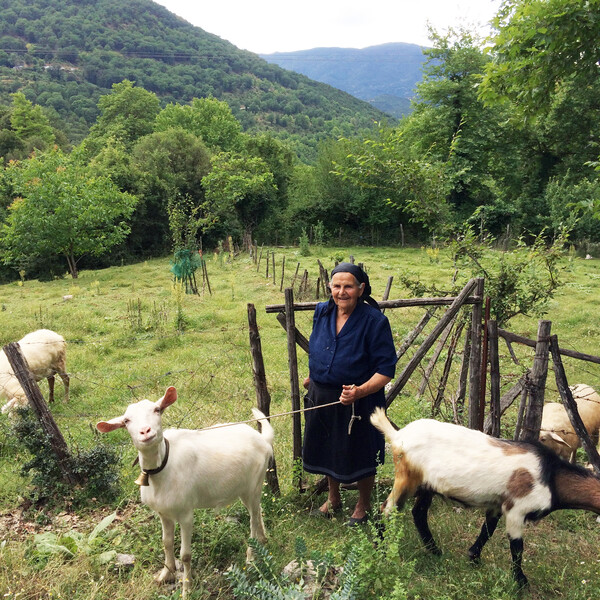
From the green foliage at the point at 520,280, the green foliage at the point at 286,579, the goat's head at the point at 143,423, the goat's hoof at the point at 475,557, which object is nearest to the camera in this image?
the green foliage at the point at 286,579

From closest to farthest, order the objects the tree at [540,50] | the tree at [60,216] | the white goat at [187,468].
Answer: the white goat at [187,468] → the tree at [540,50] → the tree at [60,216]

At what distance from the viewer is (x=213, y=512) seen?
387cm

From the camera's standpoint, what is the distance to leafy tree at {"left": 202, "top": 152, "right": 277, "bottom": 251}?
2794 centimetres

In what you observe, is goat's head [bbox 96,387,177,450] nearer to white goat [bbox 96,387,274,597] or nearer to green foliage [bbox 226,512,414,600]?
white goat [bbox 96,387,274,597]

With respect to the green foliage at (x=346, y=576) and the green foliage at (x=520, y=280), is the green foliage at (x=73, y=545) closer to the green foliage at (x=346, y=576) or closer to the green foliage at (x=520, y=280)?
the green foliage at (x=346, y=576)

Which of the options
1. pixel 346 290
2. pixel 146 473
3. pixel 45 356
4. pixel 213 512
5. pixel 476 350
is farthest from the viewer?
pixel 45 356

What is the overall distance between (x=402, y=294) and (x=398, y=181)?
725 cm

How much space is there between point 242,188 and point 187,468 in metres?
26.3

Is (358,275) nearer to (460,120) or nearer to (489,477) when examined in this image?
(489,477)

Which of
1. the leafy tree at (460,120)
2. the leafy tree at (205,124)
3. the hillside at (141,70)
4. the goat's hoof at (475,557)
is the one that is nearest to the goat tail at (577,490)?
the goat's hoof at (475,557)

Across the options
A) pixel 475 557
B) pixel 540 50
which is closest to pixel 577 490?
pixel 475 557

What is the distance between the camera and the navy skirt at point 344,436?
11.8 ft

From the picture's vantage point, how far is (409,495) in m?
3.41

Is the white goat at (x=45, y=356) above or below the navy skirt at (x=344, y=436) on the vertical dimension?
below
